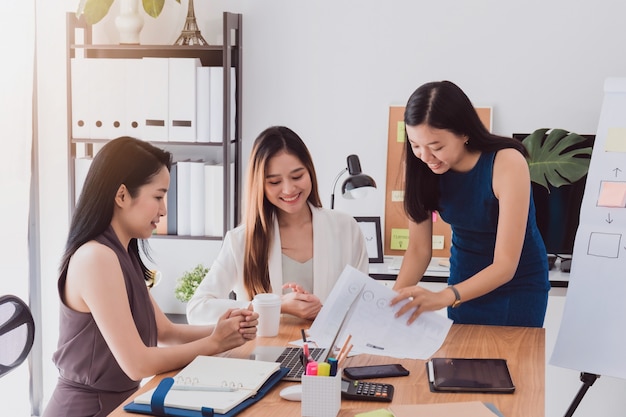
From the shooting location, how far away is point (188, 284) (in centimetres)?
352

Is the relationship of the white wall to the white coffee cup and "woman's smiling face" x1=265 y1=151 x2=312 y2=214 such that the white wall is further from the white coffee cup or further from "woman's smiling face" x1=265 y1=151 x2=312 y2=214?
the white coffee cup

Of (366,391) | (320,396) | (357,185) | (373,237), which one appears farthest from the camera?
(373,237)

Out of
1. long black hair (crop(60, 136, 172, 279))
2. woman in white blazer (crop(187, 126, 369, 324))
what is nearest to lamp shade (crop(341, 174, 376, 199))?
woman in white blazer (crop(187, 126, 369, 324))

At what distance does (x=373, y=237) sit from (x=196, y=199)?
797mm

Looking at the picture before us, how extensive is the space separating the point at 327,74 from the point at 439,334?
198 centimetres

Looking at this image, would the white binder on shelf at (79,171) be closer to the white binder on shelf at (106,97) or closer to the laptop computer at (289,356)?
the white binder on shelf at (106,97)

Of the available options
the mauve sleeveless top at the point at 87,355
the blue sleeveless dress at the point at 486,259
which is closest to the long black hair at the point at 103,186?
the mauve sleeveless top at the point at 87,355

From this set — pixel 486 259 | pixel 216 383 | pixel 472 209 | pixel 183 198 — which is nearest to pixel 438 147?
pixel 472 209

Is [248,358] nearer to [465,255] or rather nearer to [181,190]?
[465,255]

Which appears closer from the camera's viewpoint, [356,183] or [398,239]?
[356,183]

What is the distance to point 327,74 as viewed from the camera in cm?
369

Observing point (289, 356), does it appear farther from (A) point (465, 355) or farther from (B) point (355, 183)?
(B) point (355, 183)

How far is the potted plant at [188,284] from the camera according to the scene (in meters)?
3.51

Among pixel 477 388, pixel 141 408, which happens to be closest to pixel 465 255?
pixel 477 388
